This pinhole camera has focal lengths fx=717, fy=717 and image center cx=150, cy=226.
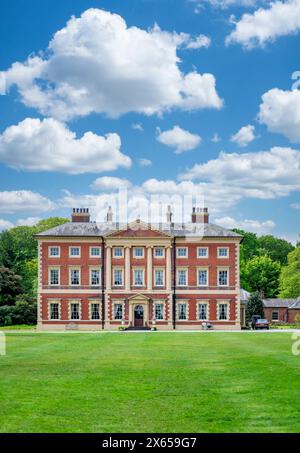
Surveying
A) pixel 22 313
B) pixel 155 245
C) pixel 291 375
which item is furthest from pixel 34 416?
pixel 22 313

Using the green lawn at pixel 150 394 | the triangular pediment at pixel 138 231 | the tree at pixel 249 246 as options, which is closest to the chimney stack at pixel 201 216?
the triangular pediment at pixel 138 231

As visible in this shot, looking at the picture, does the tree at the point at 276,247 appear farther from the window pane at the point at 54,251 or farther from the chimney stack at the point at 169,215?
the window pane at the point at 54,251

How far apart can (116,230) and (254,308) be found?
19915 mm

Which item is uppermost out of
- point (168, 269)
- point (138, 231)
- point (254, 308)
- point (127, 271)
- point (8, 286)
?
A: point (138, 231)

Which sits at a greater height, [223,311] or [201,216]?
[201,216]

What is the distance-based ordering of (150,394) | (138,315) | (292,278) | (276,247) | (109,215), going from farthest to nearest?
(276,247) < (292,278) < (109,215) < (138,315) < (150,394)

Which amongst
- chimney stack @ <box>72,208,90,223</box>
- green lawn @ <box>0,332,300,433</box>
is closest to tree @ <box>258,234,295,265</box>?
chimney stack @ <box>72,208,90,223</box>

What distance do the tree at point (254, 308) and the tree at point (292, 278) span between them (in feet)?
29.1

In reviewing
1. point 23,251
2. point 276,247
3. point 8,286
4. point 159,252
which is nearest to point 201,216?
point 159,252

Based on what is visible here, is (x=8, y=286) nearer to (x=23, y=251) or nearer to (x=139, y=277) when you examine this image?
(x=23, y=251)

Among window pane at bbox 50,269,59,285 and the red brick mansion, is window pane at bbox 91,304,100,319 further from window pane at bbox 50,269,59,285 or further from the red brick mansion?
window pane at bbox 50,269,59,285

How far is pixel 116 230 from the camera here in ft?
200

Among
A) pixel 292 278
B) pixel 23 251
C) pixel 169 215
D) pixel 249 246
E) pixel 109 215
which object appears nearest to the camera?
pixel 169 215

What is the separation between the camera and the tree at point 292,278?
8112 cm
